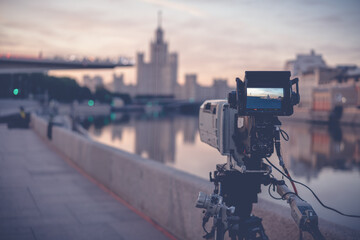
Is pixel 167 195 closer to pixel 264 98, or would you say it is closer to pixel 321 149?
pixel 264 98

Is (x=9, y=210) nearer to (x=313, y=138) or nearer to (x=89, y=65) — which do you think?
(x=89, y=65)

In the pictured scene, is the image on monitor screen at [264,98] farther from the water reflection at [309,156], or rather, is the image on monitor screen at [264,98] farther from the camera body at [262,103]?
the water reflection at [309,156]

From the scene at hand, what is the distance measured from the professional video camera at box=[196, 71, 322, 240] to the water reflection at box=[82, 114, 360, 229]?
64.6 ft

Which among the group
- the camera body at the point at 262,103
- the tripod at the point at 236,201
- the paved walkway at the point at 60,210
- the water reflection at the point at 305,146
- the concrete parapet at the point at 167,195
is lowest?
the water reflection at the point at 305,146

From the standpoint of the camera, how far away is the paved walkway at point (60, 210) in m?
6.04

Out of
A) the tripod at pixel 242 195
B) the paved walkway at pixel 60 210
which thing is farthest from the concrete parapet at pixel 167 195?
the tripod at pixel 242 195

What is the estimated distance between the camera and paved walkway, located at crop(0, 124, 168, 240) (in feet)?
19.8

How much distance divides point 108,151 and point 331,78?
100 m

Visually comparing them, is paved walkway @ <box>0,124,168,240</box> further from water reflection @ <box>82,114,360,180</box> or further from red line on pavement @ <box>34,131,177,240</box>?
water reflection @ <box>82,114,360,180</box>

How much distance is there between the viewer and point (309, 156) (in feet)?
194

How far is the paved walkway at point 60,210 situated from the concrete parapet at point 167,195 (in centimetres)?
28

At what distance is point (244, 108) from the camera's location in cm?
324

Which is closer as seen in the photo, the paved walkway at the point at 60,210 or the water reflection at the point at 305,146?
the paved walkway at the point at 60,210

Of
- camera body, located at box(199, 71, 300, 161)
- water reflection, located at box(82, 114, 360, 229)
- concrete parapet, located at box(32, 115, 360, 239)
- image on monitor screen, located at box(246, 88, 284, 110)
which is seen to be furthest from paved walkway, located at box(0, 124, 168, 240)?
water reflection, located at box(82, 114, 360, 229)
